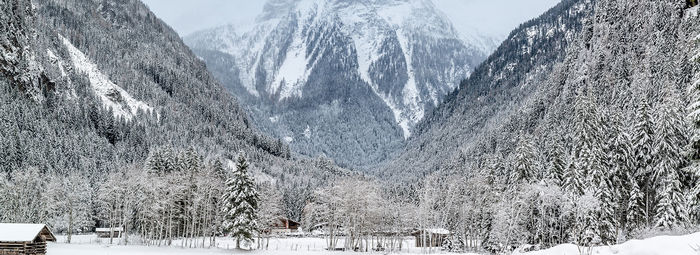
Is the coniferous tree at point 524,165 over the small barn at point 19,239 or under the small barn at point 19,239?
over

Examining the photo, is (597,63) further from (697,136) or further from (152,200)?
(697,136)

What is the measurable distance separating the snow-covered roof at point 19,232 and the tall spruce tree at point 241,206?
2074 centimetres

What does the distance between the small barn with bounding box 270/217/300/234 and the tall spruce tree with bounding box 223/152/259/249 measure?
1743 inches

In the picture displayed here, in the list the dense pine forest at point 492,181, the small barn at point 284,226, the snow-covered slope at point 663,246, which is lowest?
the small barn at point 284,226

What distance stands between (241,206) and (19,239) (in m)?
23.7

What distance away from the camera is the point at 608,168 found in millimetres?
54656

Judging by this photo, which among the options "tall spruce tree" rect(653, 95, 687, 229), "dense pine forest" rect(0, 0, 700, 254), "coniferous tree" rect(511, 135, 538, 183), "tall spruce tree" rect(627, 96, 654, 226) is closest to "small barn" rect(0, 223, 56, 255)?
"dense pine forest" rect(0, 0, 700, 254)

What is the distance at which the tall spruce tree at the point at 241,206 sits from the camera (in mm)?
64500

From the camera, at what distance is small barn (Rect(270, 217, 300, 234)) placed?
112 m

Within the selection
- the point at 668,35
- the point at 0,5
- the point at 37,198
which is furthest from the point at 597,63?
the point at 0,5

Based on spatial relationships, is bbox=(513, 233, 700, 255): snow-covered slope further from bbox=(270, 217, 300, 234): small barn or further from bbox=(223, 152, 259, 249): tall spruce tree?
bbox=(270, 217, 300, 234): small barn

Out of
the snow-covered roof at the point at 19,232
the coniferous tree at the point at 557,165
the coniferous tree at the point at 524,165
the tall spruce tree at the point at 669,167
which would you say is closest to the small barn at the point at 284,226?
the coniferous tree at the point at 524,165

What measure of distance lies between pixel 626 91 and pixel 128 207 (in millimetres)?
98605

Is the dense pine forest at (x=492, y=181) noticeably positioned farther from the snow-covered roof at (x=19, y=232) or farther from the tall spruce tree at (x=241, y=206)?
the snow-covered roof at (x=19, y=232)
